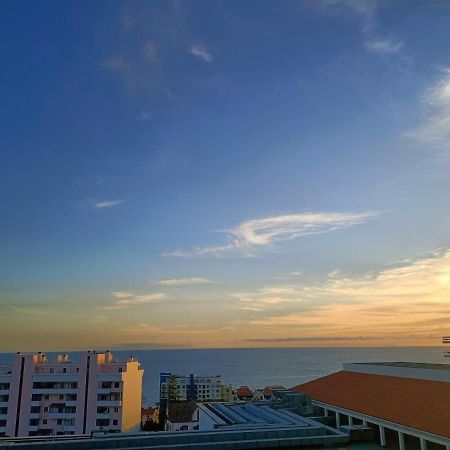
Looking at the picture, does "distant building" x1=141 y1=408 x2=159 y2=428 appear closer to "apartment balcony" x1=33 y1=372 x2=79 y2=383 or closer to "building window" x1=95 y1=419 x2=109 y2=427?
"building window" x1=95 y1=419 x2=109 y2=427

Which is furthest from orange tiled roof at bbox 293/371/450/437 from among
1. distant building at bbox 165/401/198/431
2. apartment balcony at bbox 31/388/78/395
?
apartment balcony at bbox 31/388/78/395

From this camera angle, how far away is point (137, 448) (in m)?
23.7

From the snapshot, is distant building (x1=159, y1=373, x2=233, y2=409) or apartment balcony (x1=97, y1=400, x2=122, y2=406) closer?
apartment balcony (x1=97, y1=400, x2=122, y2=406)

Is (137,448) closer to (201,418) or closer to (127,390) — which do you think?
(201,418)

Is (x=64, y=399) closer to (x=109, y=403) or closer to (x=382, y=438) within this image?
(x=109, y=403)

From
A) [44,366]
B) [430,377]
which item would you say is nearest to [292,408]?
[430,377]

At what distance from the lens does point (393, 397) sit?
3781 centimetres

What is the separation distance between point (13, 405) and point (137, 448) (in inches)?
2011

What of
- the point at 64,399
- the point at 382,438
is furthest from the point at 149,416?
the point at 382,438

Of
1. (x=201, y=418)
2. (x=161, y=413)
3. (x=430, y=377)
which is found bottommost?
(x=161, y=413)

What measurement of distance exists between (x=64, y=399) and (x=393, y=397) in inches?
1888

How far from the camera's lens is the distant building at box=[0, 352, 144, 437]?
214 feet

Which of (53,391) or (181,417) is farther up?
(53,391)

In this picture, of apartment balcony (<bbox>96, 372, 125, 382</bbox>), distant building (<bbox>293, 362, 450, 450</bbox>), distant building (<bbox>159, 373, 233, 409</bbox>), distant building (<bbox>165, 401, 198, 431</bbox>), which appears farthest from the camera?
distant building (<bbox>159, 373, 233, 409</bbox>)
